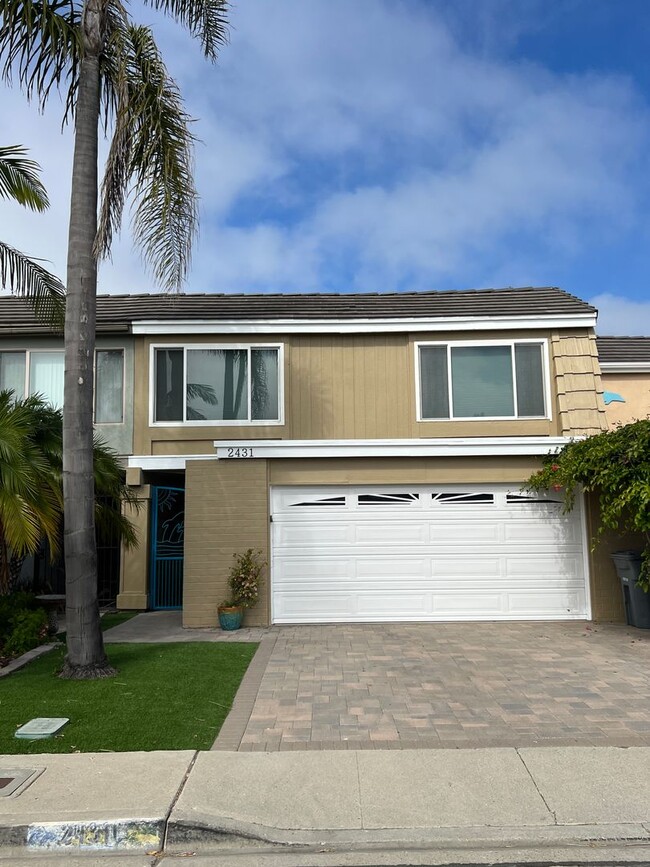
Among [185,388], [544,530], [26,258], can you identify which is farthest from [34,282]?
[544,530]

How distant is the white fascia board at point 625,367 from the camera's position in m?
17.5

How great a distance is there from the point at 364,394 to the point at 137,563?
18.4 feet

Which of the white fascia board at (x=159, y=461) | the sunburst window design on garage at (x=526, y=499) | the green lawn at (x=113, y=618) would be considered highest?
the white fascia board at (x=159, y=461)

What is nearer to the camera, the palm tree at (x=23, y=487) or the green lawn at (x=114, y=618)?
the palm tree at (x=23, y=487)

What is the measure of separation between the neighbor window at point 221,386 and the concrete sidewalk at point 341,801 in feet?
26.9

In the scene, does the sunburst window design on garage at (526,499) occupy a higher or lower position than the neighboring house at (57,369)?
lower

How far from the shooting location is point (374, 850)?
4.32m

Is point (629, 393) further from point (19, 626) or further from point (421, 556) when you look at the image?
point (19, 626)

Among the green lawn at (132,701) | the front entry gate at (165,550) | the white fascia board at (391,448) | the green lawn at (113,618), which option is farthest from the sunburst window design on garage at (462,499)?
the green lawn at (113,618)

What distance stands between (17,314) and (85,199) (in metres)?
6.85

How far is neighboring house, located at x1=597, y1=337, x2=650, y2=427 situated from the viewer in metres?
17.5

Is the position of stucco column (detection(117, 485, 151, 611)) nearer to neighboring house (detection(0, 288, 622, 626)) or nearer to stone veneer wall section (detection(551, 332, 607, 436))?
neighboring house (detection(0, 288, 622, 626))

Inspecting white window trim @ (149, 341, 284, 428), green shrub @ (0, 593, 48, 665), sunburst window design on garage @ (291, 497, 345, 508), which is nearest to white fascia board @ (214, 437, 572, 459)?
sunburst window design on garage @ (291, 497, 345, 508)

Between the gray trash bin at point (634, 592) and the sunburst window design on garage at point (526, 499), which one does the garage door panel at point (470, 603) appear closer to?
the sunburst window design on garage at point (526, 499)
